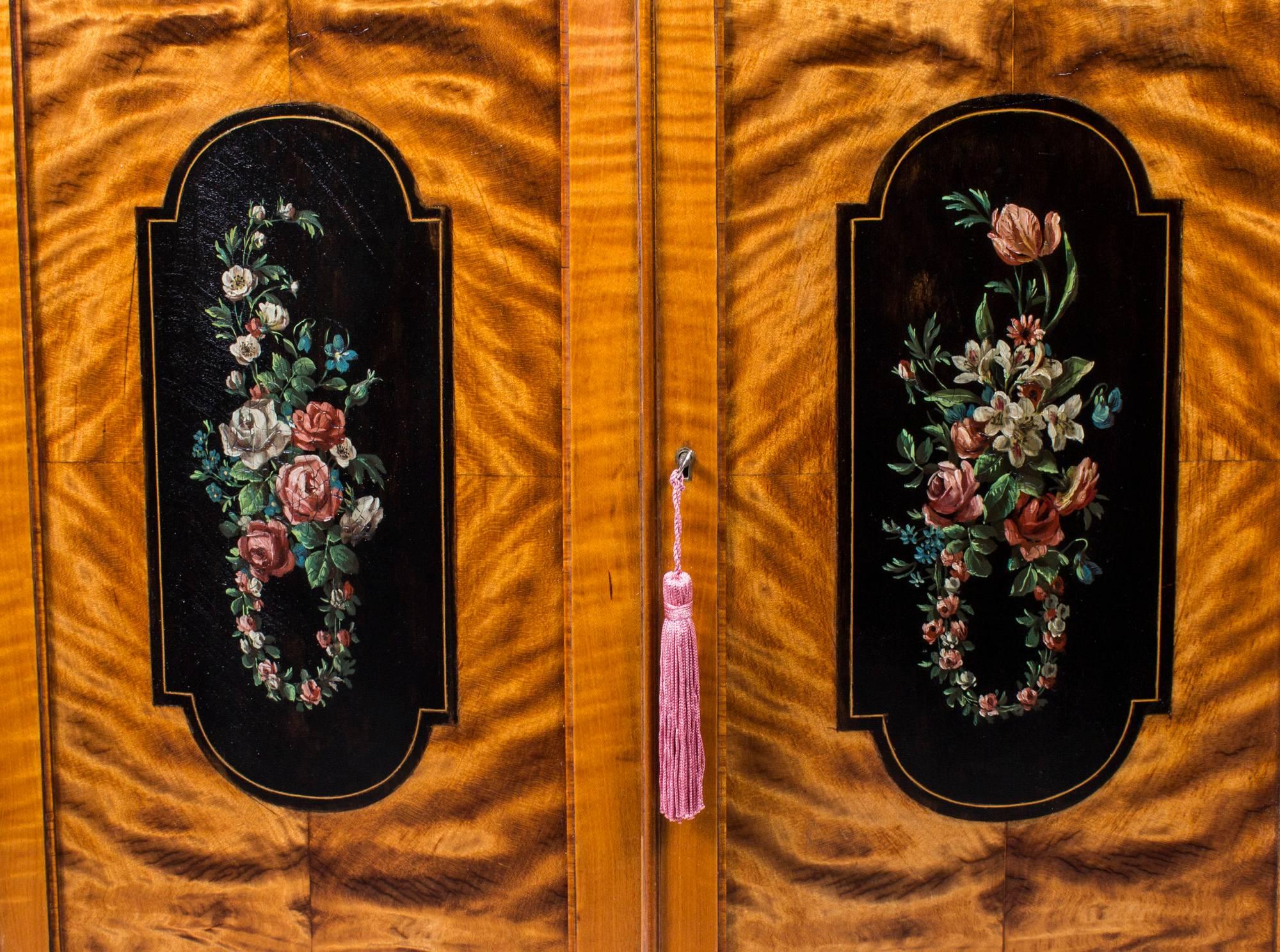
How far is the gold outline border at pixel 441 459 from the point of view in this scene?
2.65 ft

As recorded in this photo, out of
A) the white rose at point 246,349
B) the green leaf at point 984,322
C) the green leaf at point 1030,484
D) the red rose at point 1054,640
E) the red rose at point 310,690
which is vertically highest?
the green leaf at point 984,322

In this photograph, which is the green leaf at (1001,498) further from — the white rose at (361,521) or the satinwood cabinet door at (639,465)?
the white rose at (361,521)

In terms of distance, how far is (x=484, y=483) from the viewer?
0.83 m

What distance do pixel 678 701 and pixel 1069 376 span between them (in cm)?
48

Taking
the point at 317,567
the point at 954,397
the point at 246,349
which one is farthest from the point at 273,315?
the point at 954,397

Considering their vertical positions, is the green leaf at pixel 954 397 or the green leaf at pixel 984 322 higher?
the green leaf at pixel 984 322

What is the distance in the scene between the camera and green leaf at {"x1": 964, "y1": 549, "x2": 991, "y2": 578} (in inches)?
31.9

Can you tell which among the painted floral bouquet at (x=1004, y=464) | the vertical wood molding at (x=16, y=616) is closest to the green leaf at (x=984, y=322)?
the painted floral bouquet at (x=1004, y=464)

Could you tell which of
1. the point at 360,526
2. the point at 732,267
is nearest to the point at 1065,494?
the point at 732,267

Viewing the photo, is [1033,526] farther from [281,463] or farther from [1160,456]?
[281,463]

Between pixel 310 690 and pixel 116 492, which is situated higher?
pixel 116 492

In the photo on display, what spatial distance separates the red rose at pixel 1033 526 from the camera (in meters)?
0.81

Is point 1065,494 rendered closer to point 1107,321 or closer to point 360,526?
point 1107,321

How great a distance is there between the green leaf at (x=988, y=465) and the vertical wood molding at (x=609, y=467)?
0.31m
